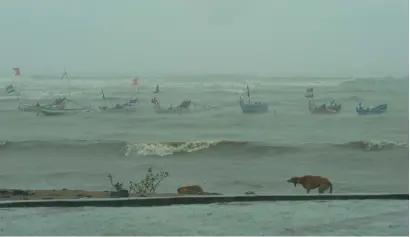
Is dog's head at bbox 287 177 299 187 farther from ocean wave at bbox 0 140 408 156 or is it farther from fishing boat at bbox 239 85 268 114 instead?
fishing boat at bbox 239 85 268 114

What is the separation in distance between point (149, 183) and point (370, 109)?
1.45 m

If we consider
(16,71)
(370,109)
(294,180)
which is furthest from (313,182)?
(16,71)

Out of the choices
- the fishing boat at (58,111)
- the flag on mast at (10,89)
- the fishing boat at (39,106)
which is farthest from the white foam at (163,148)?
the flag on mast at (10,89)

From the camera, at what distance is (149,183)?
3533 millimetres

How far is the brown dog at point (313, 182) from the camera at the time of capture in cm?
356

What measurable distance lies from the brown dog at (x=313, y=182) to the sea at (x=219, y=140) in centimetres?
3

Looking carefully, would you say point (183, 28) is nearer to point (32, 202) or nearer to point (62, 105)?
point (62, 105)

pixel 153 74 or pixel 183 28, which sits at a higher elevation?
pixel 183 28

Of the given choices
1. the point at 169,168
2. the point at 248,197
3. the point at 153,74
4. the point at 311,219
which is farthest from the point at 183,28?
the point at 311,219

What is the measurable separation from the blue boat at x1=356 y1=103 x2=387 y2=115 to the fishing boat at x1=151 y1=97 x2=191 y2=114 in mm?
1064

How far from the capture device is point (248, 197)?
11.6 ft

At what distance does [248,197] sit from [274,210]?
7.0 inches

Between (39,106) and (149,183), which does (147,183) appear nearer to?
(149,183)

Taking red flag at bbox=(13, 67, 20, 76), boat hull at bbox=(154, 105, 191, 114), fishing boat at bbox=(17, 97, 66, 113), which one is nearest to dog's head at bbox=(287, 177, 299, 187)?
boat hull at bbox=(154, 105, 191, 114)
